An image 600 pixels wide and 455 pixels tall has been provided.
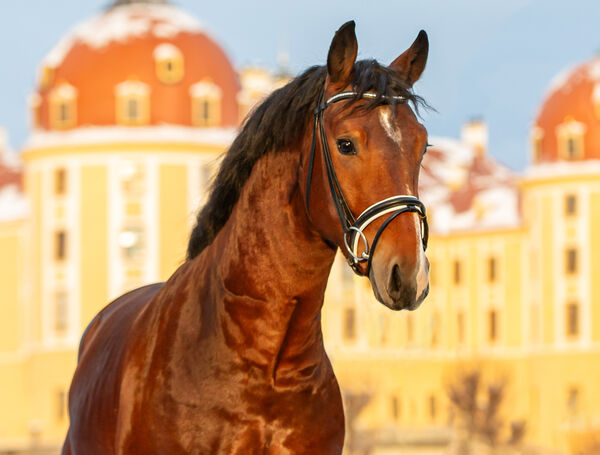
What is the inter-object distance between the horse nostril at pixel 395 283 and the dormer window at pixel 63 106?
52.0 metres

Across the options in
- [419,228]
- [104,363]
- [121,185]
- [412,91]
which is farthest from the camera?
[121,185]

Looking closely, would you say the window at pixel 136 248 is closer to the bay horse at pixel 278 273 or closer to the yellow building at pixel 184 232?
the yellow building at pixel 184 232

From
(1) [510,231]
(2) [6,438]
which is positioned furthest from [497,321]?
(2) [6,438]

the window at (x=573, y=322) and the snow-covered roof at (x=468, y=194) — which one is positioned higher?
the snow-covered roof at (x=468, y=194)

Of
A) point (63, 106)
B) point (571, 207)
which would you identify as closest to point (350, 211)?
point (63, 106)

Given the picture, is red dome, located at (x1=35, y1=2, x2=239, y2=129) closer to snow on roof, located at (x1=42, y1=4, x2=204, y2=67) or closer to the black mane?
snow on roof, located at (x1=42, y1=4, x2=204, y2=67)

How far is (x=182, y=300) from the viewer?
5121 millimetres

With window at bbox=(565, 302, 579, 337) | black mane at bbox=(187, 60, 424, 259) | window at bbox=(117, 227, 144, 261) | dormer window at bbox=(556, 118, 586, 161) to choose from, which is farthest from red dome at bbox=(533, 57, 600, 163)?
black mane at bbox=(187, 60, 424, 259)

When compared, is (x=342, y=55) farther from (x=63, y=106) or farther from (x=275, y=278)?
(x=63, y=106)

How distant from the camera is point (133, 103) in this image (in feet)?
183

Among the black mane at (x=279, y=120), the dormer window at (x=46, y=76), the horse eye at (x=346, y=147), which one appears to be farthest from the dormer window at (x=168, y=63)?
the horse eye at (x=346, y=147)

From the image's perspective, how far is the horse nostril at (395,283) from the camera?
14.1 ft

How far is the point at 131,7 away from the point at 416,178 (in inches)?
2089

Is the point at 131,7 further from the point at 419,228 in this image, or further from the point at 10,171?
the point at 419,228
